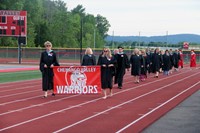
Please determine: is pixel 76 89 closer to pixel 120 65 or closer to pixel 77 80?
pixel 77 80

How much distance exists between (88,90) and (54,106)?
348cm

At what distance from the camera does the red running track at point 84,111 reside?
34.5ft

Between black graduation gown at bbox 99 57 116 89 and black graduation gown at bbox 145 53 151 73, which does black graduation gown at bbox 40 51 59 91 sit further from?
black graduation gown at bbox 145 53 151 73

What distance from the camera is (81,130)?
33.1 feet

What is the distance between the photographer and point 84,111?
13.1 metres

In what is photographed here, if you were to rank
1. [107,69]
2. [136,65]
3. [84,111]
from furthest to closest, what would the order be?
[136,65], [107,69], [84,111]

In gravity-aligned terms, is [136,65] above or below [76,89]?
above

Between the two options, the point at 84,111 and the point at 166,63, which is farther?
the point at 166,63

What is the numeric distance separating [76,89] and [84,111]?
4.42 meters

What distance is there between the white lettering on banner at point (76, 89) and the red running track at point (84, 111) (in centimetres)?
16

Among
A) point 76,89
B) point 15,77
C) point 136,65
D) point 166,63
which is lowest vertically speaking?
point 15,77

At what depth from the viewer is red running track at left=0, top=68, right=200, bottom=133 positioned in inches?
414

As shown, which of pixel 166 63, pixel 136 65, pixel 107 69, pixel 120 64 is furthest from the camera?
pixel 166 63

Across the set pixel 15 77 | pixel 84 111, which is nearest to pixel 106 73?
pixel 84 111
